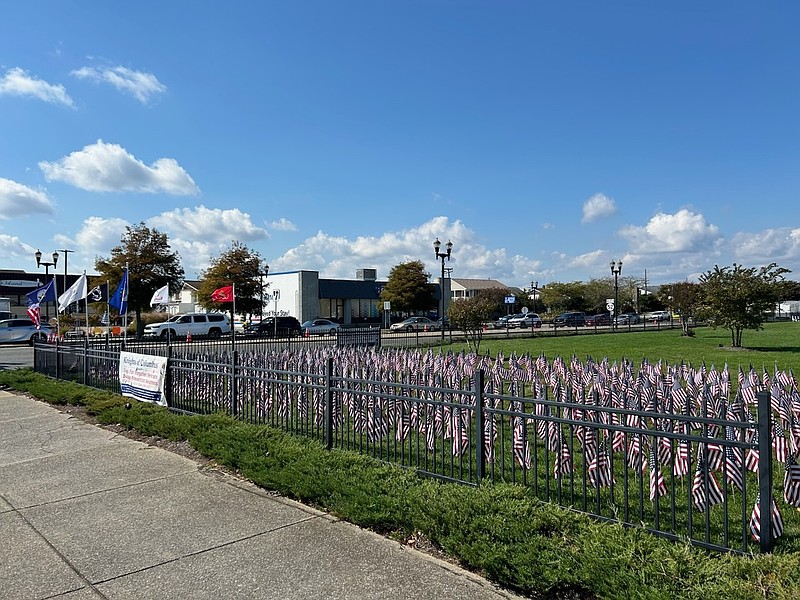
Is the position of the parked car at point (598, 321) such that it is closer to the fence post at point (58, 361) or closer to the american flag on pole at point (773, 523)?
the fence post at point (58, 361)

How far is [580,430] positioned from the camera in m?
5.79

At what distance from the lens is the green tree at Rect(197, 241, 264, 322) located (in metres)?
43.6

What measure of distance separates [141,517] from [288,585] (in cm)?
196

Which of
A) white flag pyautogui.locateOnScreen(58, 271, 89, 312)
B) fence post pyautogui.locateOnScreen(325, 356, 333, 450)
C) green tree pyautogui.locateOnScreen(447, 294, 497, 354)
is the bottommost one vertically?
fence post pyautogui.locateOnScreen(325, 356, 333, 450)

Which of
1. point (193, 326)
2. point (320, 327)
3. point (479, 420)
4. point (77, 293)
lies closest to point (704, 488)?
point (479, 420)

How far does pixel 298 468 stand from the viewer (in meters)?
5.89

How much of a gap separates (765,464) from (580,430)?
2.27 meters

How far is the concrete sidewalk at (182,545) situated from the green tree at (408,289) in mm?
54850

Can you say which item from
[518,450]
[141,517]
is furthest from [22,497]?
[518,450]

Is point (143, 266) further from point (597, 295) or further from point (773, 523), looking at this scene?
point (597, 295)

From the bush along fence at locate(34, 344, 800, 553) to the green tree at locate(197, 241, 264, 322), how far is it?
32.5m

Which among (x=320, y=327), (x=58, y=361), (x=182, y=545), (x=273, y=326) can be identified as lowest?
(x=182, y=545)

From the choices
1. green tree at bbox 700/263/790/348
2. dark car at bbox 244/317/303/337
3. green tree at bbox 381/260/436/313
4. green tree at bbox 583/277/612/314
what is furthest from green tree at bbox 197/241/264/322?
green tree at bbox 583/277/612/314

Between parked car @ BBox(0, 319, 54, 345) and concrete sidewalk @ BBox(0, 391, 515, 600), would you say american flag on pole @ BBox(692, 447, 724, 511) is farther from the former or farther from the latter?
parked car @ BBox(0, 319, 54, 345)
